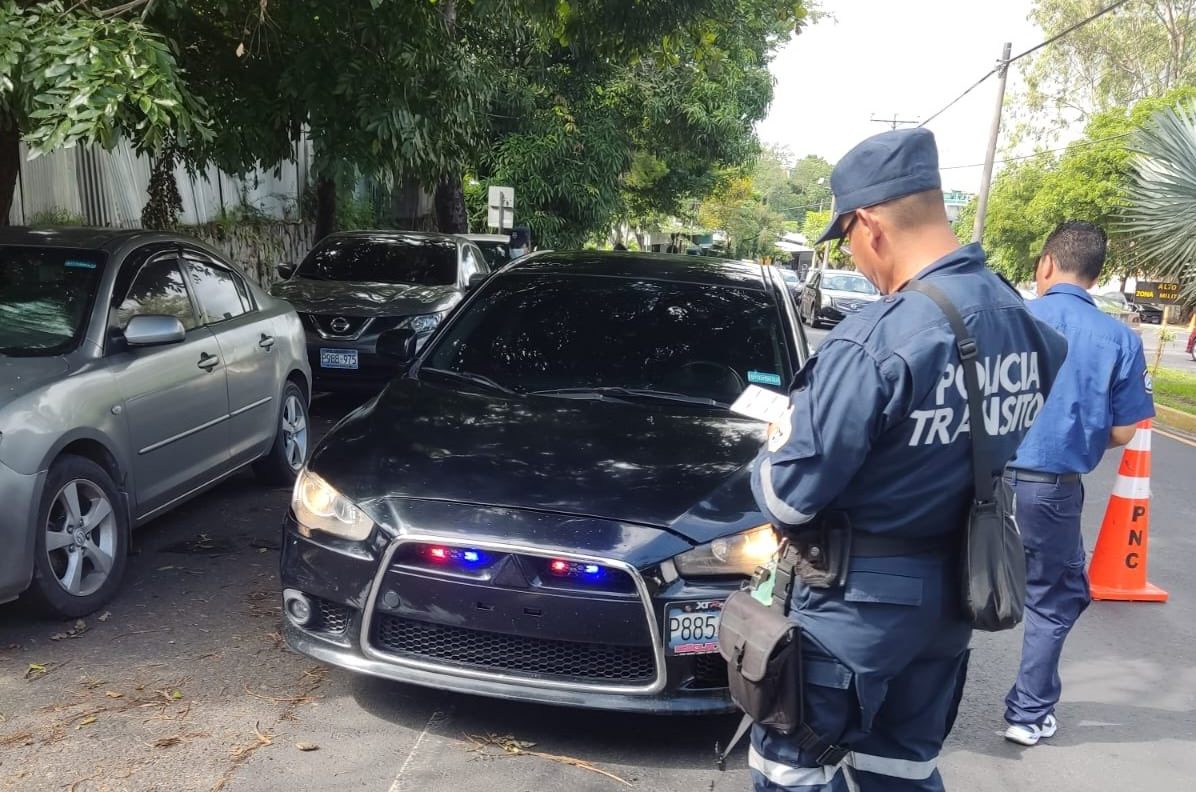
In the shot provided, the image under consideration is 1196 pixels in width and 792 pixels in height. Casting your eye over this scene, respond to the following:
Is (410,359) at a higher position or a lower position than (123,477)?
higher

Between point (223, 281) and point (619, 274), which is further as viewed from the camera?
point (223, 281)

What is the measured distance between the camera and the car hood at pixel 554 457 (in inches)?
136

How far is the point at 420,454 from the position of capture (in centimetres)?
377

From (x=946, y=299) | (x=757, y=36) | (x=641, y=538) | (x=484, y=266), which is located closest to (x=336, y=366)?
(x=484, y=266)

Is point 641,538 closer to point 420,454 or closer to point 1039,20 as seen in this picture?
point 420,454

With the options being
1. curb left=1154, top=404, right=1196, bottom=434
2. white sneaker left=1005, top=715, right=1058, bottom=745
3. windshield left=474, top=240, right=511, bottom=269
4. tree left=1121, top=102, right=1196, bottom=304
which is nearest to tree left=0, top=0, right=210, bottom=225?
white sneaker left=1005, top=715, right=1058, bottom=745

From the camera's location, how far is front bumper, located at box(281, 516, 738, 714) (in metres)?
3.27

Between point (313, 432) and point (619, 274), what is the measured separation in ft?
13.8

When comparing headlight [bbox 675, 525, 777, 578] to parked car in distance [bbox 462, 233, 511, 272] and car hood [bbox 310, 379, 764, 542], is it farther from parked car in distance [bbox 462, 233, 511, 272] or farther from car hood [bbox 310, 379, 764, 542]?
parked car in distance [bbox 462, 233, 511, 272]

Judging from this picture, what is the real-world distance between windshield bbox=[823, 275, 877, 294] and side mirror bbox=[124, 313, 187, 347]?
70.9ft

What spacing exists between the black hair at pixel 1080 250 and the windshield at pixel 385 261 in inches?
277

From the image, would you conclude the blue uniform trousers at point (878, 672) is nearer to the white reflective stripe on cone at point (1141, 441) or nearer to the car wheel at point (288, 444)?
the white reflective stripe on cone at point (1141, 441)

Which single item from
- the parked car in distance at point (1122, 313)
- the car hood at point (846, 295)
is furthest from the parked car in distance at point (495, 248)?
the car hood at point (846, 295)

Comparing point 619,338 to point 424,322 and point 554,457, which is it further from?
point 424,322
